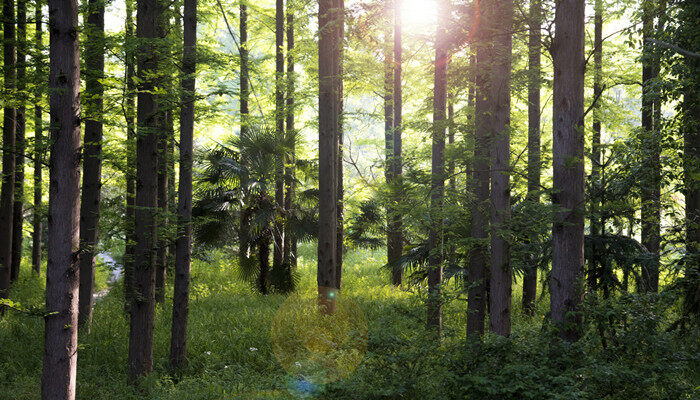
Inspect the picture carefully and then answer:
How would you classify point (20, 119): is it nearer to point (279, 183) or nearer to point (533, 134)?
point (279, 183)

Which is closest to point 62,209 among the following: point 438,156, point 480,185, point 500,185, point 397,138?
point 500,185

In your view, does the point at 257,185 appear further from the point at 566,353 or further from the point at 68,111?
the point at 566,353

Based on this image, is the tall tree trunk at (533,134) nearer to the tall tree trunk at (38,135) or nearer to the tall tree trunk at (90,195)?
the tall tree trunk at (38,135)

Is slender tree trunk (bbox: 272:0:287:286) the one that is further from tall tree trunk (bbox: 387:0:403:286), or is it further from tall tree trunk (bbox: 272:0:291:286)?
tall tree trunk (bbox: 387:0:403:286)

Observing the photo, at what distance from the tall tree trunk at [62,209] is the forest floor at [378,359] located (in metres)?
1.81

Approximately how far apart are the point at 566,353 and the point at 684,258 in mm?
2417

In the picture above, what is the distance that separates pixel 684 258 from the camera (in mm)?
6324

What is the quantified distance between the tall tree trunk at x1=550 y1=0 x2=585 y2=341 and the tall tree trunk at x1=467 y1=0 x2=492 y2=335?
1399mm

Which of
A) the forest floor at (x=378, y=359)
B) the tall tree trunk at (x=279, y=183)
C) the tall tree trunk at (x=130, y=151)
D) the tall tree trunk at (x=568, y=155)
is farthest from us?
the tall tree trunk at (x=279, y=183)

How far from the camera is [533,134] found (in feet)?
37.3

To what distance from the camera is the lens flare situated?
21.7 feet

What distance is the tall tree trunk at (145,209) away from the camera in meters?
8.33

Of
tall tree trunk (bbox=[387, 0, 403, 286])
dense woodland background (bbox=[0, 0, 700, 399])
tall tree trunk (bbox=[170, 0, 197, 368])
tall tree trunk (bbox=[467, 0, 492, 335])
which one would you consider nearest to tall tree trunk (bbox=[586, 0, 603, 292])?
dense woodland background (bbox=[0, 0, 700, 399])

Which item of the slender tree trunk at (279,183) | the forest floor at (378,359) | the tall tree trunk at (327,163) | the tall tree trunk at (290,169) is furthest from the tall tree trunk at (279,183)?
the tall tree trunk at (327,163)
